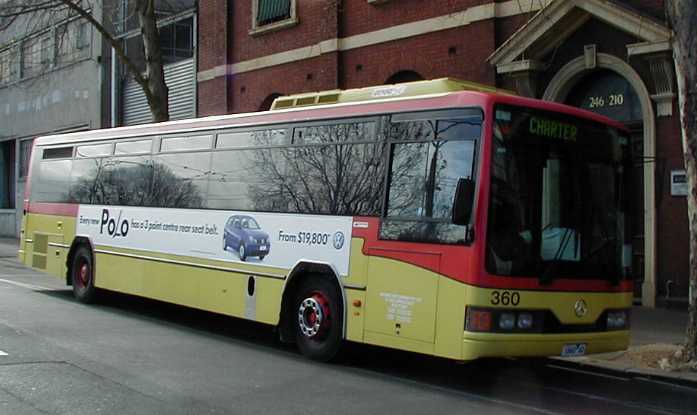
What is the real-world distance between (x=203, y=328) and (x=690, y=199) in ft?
22.3

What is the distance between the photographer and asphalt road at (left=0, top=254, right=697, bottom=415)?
23.2ft

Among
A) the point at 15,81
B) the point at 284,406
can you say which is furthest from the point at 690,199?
the point at 15,81

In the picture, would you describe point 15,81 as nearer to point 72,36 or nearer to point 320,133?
point 72,36

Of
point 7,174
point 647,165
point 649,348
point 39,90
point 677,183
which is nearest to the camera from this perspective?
point 649,348

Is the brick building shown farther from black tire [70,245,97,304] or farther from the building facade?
the building facade

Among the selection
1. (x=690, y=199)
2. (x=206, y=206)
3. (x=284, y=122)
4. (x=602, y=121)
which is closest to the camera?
(x=602, y=121)

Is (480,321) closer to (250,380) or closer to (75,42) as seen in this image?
(250,380)

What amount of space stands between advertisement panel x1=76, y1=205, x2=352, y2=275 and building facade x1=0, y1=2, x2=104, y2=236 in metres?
18.6

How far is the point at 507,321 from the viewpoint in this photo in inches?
302

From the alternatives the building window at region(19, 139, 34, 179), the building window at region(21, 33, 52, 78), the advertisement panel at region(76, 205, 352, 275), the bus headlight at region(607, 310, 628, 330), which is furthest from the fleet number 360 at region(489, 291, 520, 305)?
the building window at region(19, 139, 34, 179)

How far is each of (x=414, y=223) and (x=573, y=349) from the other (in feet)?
6.66

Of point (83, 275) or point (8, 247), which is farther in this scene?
point (8, 247)

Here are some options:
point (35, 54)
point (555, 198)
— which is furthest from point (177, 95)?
point (555, 198)

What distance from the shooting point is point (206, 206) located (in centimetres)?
1130
